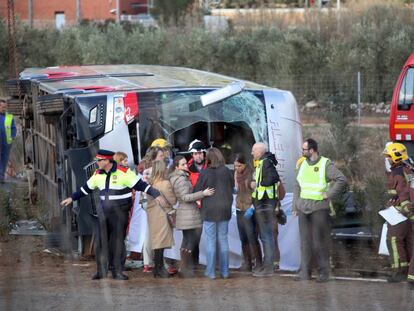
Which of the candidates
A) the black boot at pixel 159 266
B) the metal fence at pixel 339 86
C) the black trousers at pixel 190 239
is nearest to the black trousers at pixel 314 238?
the black trousers at pixel 190 239

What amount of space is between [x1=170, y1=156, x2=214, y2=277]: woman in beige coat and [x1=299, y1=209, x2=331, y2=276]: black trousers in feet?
3.92

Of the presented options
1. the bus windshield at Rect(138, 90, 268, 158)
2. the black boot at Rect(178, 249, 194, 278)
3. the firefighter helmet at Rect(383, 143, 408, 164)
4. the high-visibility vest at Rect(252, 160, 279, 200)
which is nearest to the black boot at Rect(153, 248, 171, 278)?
the black boot at Rect(178, 249, 194, 278)

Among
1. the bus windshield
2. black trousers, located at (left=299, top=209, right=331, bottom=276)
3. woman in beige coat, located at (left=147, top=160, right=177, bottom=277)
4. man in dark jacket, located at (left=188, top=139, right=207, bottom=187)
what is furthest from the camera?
the bus windshield

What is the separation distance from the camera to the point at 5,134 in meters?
20.4

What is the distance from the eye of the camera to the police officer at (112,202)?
11887mm

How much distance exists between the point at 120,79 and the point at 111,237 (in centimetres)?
472

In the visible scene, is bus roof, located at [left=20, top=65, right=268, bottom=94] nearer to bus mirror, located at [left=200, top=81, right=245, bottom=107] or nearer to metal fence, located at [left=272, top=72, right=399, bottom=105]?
bus mirror, located at [left=200, top=81, right=245, bottom=107]

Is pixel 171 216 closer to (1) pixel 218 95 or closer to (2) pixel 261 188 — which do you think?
(2) pixel 261 188

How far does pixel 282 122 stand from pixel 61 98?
10.4 ft

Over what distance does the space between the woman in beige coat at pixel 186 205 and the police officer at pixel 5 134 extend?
865 centimetres

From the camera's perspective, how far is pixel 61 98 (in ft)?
46.4

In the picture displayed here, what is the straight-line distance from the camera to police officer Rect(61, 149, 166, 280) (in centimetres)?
1189

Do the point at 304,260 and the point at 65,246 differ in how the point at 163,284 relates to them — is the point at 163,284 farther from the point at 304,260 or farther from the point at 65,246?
the point at 65,246

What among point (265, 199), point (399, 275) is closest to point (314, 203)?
point (265, 199)
